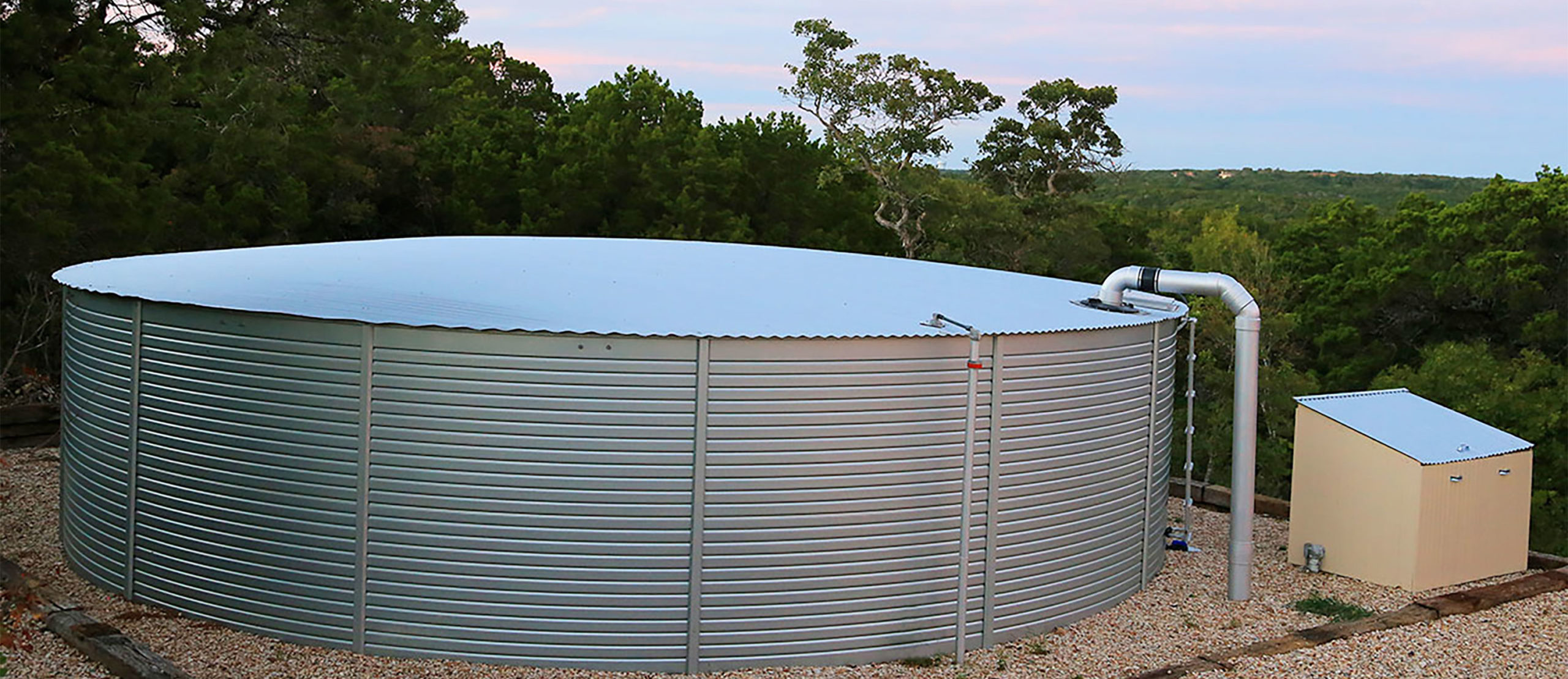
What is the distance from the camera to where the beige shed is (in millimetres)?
13547

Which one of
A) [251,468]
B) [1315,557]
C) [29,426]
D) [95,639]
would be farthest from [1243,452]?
[29,426]

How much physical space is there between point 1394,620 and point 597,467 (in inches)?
276

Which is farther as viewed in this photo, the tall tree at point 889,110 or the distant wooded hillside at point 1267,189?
the distant wooded hillside at point 1267,189

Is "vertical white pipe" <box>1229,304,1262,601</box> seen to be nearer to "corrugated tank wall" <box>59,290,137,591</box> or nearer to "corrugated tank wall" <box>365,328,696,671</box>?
"corrugated tank wall" <box>365,328,696,671</box>

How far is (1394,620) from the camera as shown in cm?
1248

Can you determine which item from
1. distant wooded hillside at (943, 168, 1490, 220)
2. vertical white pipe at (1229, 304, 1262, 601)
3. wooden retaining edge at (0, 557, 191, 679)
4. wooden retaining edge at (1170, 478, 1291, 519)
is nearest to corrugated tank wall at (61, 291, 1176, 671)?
wooden retaining edge at (0, 557, 191, 679)

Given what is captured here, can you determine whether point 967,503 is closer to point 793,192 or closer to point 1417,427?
point 1417,427

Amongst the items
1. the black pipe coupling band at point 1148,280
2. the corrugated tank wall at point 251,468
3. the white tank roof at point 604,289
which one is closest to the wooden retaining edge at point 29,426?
the white tank roof at point 604,289

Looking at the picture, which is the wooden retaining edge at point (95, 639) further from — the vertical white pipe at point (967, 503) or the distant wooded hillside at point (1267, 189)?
the distant wooded hillside at point (1267, 189)

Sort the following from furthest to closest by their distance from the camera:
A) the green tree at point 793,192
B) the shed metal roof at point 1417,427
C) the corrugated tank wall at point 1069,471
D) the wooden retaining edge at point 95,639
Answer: the green tree at point 793,192 < the shed metal roof at point 1417,427 < the corrugated tank wall at point 1069,471 < the wooden retaining edge at point 95,639

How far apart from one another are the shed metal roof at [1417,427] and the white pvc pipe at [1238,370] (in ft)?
5.24

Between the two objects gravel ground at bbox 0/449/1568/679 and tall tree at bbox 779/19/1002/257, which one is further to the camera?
tall tree at bbox 779/19/1002/257

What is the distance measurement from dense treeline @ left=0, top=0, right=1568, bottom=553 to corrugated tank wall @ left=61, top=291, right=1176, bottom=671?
9702 mm

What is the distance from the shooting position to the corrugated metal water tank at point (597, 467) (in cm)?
1035
